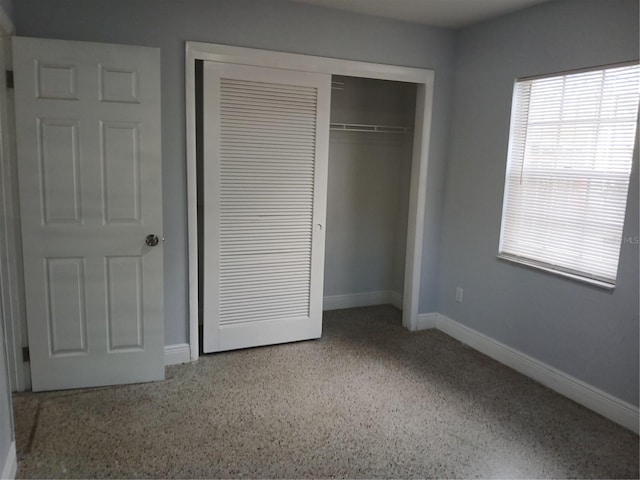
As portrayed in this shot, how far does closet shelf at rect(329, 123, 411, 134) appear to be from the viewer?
415 cm

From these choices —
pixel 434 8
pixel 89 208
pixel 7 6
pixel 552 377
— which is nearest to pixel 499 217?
pixel 552 377

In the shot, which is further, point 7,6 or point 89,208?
point 89,208

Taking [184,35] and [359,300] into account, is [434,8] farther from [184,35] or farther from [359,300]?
[359,300]

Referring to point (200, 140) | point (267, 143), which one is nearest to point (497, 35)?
point (267, 143)

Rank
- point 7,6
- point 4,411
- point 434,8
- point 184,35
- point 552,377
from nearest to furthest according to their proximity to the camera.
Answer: point 4,411
point 7,6
point 184,35
point 552,377
point 434,8

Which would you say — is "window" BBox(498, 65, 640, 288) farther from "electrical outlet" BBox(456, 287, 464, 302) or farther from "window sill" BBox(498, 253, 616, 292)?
"electrical outlet" BBox(456, 287, 464, 302)

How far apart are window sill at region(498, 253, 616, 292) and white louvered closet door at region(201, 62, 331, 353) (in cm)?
137

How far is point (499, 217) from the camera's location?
Result: 3418 mm

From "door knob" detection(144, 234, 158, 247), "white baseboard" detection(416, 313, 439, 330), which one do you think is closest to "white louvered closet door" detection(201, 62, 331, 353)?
"door knob" detection(144, 234, 158, 247)

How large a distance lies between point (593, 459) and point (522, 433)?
1.11 feet

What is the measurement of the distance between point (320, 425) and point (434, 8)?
108 inches

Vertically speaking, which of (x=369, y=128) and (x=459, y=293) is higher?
(x=369, y=128)

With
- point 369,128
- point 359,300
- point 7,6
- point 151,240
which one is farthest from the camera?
point 359,300

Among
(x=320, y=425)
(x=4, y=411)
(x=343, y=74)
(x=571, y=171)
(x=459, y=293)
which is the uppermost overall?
(x=343, y=74)
